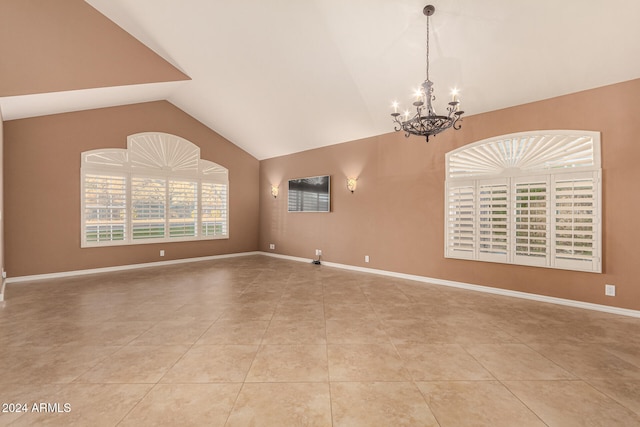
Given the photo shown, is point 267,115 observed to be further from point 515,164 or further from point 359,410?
point 359,410

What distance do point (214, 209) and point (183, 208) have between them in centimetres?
79

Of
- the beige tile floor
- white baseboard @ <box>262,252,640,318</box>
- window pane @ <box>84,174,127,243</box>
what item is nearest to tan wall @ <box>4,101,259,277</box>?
window pane @ <box>84,174,127,243</box>

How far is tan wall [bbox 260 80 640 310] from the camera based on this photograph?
11.6 feet

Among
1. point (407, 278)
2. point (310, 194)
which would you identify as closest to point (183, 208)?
point (310, 194)

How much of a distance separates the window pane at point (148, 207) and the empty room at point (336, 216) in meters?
0.04

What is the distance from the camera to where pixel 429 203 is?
509 cm

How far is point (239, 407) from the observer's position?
183 cm

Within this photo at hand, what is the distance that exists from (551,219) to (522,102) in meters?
1.75

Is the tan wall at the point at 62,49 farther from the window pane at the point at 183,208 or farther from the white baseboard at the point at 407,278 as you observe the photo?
the white baseboard at the point at 407,278

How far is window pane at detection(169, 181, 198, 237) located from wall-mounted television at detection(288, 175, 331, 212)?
242cm

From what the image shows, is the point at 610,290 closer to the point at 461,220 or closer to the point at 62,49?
the point at 461,220

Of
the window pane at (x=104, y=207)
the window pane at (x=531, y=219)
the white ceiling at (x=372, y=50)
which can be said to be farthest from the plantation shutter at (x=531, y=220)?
the window pane at (x=104, y=207)

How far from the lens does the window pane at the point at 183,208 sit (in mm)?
6742

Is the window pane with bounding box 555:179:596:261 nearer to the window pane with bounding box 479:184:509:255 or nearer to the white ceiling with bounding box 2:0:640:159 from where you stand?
the window pane with bounding box 479:184:509:255
